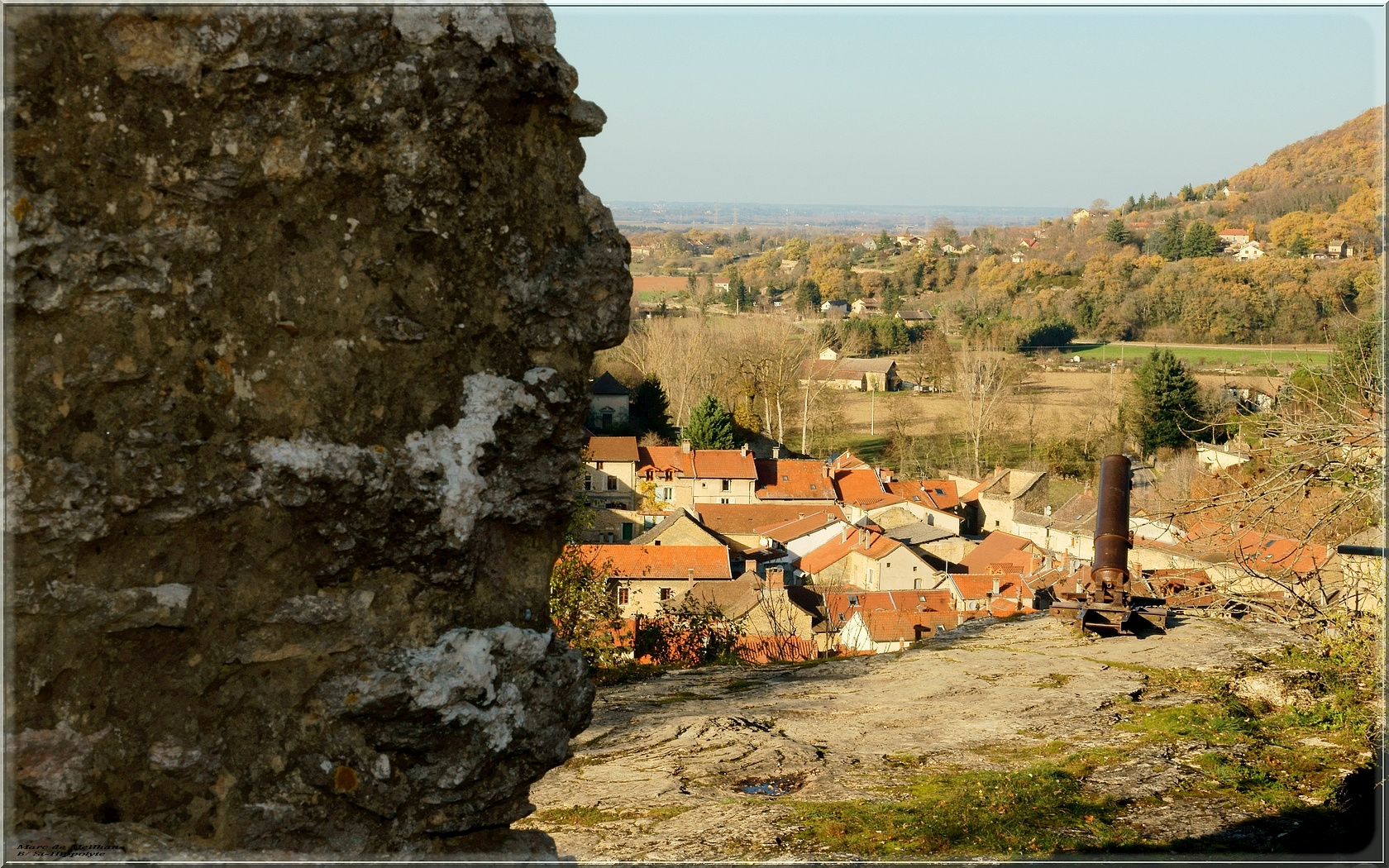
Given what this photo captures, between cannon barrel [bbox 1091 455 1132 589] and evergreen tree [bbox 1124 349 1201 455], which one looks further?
evergreen tree [bbox 1124 349 1201 455]

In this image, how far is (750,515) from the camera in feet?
169

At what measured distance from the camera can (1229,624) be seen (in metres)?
11.2

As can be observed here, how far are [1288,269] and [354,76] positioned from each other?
69350 millimetres

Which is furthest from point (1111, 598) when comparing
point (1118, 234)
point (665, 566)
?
point (1118, 234)

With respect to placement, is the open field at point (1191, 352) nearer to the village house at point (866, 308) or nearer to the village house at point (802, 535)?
the village house at point (802, 535)

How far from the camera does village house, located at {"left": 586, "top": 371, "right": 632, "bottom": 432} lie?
202ft

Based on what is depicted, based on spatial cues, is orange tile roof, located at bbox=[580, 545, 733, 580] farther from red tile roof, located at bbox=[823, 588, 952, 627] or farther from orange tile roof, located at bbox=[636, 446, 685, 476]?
orange tile roof, located at bbox=[636, 446, 685, 476]

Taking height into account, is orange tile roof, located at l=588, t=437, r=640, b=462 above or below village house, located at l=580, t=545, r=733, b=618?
above

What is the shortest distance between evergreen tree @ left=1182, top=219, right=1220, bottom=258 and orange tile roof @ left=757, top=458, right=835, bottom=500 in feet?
148

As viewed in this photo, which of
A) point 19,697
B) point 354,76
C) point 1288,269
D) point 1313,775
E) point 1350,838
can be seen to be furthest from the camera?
point 1288,269

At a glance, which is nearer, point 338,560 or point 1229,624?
point 338,560

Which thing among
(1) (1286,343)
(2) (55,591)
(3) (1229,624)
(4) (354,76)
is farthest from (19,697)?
(1) (1286,343)

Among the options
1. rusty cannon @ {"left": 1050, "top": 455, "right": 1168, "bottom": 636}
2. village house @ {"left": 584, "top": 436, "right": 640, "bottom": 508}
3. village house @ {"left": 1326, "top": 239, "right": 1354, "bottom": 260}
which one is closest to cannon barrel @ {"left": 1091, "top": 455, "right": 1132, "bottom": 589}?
rusty cannon @ {"left": 1050, "top": 455, "right": 1168, "bottom": 636}

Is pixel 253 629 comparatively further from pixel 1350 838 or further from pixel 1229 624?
pixel 1229 624
